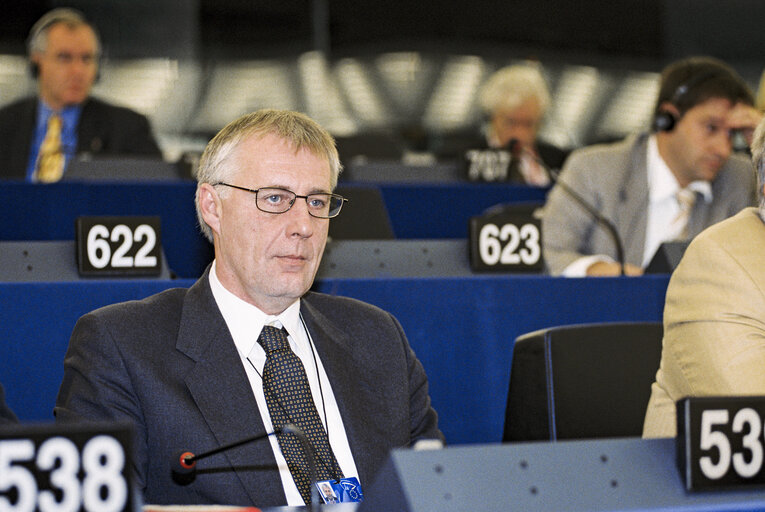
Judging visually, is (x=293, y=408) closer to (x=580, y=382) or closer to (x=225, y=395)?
(x=225, y=395)

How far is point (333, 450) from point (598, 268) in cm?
164

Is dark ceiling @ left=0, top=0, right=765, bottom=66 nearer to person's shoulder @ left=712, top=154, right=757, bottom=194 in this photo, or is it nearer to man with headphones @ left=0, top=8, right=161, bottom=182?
man with headphones @ left=0, top=8, right=161, bottom=182

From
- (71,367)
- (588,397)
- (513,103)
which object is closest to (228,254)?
(71,367)

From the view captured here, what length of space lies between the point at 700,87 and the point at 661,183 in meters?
0.33

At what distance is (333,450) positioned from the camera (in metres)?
1.69

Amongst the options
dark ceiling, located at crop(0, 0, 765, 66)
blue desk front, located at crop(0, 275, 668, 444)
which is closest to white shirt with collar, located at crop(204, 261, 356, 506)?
blue desk front, located at crop(0, 275, 668, 444)

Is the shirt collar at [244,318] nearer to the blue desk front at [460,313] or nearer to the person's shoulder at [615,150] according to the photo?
the blue desk front at [460,313]

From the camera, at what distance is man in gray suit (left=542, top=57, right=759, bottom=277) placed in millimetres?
3193

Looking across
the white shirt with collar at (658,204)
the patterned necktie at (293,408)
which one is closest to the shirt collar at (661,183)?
the white shirt with collar at (658,204)

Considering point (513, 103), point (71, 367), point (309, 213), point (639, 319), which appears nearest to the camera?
point (71, 367)

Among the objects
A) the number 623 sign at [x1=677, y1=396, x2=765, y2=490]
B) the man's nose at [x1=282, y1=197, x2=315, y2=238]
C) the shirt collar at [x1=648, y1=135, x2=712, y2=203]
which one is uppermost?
the man's nose at [x1=282, y1=197, x2=315, y2=238]

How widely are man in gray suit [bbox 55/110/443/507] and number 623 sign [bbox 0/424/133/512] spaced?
1.72ft

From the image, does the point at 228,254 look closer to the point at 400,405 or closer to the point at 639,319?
the point at 400,405

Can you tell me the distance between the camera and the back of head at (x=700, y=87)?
10.4ft
